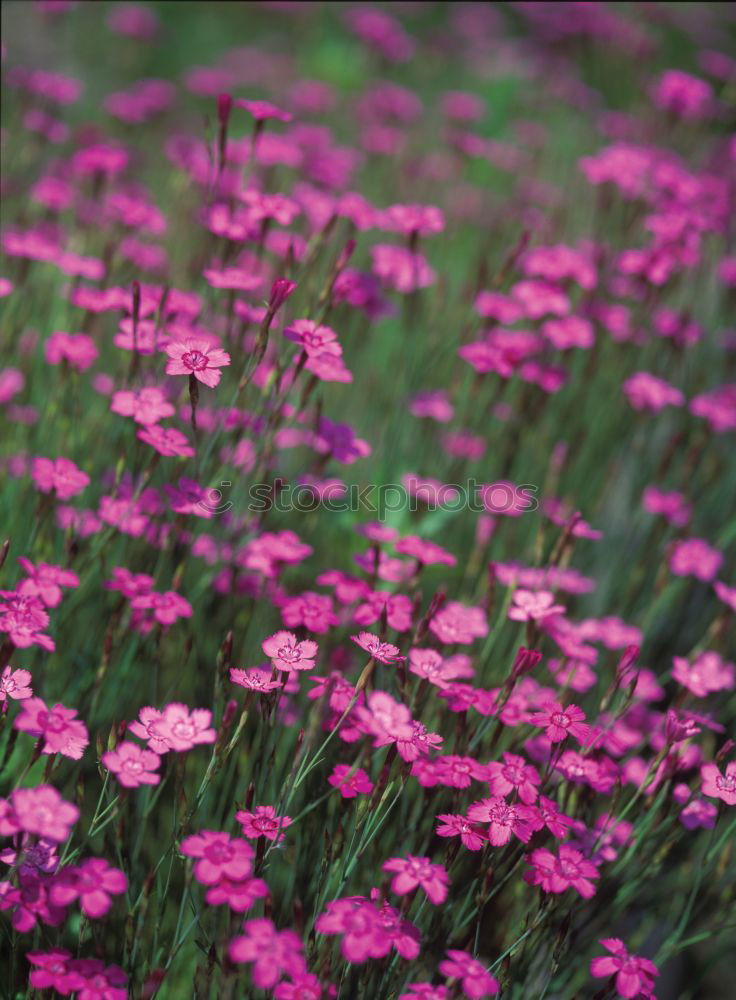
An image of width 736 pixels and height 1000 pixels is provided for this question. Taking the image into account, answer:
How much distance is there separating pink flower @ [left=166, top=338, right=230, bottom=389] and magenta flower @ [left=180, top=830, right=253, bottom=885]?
2.65 ft

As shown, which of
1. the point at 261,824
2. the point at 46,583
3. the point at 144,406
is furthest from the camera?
the point at 144,406

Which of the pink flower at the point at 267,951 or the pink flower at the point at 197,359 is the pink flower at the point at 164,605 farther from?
the pink flower at the point at 267,951

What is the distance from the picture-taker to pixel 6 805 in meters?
1.35

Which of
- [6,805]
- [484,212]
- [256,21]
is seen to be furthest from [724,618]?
[256,21]

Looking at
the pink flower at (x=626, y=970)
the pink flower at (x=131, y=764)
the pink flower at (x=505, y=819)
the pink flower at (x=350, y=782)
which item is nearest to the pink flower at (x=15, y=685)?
the pink flower at (x=131, y=764)

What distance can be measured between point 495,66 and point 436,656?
25.2 feet

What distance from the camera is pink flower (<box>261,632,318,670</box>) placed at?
4.97 feet

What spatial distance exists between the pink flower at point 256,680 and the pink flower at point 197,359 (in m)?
0.55

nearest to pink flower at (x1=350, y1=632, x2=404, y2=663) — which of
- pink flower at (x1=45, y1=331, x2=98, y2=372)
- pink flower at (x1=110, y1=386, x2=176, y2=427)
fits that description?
pink flower at (x1=110, y1=386, x2=176, y2=427)

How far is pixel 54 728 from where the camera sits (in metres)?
1.40

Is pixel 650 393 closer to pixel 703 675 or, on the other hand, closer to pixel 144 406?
pixel 703 675

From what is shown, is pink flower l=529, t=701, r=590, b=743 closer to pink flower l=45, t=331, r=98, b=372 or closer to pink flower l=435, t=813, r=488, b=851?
pink flower l=435, t=813, r=488, b=851
